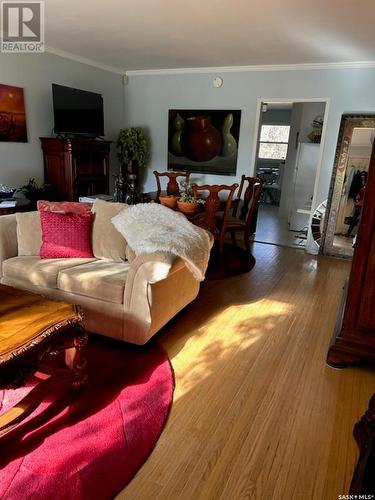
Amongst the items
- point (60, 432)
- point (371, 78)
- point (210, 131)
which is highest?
point (371, 78)

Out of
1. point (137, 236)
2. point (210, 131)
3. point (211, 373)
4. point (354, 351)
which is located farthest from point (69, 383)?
point (210, 131)

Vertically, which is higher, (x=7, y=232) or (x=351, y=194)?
(x=351, y=194)

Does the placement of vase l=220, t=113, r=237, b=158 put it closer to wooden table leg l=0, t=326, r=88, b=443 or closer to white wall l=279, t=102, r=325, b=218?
white wall l=279, t=102, r=325, b=218

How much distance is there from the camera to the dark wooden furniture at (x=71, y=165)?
14.8 feet

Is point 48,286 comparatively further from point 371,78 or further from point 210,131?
point 371,78

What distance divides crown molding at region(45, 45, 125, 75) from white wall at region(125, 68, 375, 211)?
0.33m

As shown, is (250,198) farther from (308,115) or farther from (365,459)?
(365,459)

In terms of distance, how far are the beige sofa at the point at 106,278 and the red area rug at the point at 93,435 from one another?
0.90 feet

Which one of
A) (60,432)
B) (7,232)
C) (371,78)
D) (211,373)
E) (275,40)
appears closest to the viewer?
(60,432)

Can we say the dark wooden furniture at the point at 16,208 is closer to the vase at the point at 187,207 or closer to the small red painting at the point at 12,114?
the small red painting at the point at 12,114

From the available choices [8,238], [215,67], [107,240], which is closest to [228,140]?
[215,67]

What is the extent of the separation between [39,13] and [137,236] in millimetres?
2345

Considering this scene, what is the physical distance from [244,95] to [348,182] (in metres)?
1.93

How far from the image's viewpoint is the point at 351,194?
4.55 metres
